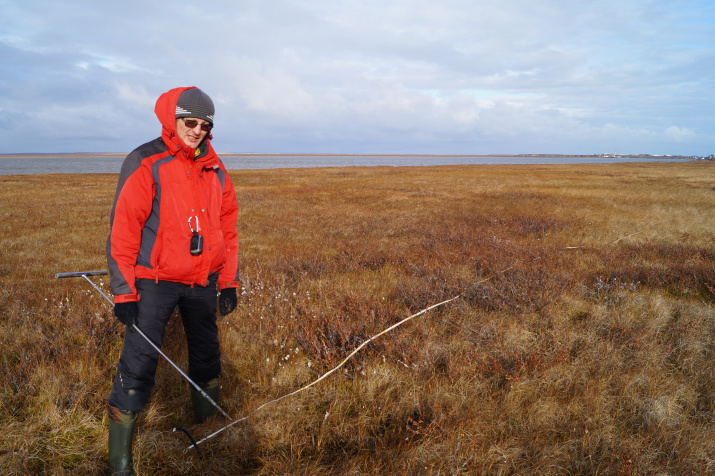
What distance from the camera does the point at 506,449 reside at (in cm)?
267

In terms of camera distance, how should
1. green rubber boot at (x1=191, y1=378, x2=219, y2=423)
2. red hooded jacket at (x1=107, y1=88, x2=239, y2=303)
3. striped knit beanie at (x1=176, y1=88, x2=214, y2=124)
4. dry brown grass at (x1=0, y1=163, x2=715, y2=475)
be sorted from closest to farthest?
red hooded jacket at (x1=107, y1=88, x2=239, y2=303) → striped knit beanie at (x1=176, y1=88, x2=214, y2=124) → dry brown grass at (x1=0, y1=163, x2=715, y2=475) → green rubber boot at (x1=191, y1=378, x2=219, y2=423)

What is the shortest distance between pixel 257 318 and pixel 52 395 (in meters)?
2.14

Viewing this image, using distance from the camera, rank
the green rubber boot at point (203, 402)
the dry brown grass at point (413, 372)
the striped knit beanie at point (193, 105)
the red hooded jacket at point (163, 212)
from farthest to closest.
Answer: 1. the green rubber boot at point (203, 402)
2. the dry brown grass at point (413, 372)
3. the striped knit beanie at point (193, 105)
4. the red hooded jacket at point (163, 212)

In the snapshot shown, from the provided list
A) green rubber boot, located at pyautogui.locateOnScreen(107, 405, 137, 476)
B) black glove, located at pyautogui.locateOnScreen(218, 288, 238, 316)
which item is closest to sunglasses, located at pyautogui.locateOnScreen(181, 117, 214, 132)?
black glove, located at pyautogui.locateOnScreen(218, 288, 238, 316)

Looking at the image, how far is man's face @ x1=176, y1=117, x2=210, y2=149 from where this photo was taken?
2457 mm

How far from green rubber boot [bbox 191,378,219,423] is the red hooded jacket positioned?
105cm

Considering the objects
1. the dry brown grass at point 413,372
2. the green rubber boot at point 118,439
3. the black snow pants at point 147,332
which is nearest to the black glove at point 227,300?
the black snow pants at point 147,332

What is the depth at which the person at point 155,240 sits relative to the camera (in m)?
2.31

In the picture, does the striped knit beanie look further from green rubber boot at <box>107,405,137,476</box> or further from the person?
green rubber boot at <box>107,405,137,476</box>

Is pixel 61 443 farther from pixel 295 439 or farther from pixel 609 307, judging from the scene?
pixel 609 307

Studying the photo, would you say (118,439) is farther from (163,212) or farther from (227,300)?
(163,212)

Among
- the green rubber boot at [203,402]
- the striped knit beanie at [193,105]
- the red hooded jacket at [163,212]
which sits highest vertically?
the striped knit beanie at [193,105]

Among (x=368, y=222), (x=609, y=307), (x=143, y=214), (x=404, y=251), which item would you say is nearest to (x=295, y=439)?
(x=143, y=214)

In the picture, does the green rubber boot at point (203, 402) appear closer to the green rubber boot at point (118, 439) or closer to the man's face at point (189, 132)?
the green rubber boot at point (118, 439)
